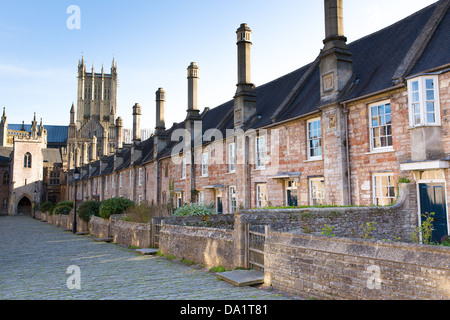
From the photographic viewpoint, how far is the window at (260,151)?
2033 cm

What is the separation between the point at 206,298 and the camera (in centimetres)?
733

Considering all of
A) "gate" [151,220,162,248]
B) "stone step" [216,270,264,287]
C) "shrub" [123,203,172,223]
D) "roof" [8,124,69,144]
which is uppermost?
"roof" [8,124,69,144]

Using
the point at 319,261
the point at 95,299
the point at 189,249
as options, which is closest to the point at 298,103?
the point at 189,249

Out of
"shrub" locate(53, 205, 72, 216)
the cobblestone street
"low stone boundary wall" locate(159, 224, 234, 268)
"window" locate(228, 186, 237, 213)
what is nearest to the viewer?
the cobblestone street

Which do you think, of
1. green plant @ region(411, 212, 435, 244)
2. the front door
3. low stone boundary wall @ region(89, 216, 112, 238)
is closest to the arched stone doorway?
low stone boundary wall @ region(89, 216, 112, 238)

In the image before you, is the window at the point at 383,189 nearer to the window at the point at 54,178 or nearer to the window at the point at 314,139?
the window at the point at 314,139

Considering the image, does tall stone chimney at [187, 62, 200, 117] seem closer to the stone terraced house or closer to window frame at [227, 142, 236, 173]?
the stone terraced house

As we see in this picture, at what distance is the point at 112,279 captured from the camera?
9406mm

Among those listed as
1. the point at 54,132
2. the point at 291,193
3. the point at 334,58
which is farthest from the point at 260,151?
the point at 54,132

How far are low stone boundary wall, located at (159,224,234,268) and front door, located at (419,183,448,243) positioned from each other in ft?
22.9

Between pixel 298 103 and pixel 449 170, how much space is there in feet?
28.9

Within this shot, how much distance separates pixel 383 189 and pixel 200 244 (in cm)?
747

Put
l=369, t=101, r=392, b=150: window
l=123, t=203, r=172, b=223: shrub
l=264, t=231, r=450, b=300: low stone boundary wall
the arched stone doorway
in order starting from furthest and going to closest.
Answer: the arched stone doorway, l=123, t=203, r=172, b=223: shrub, l=369, t=101, r=392, b=150: window, l=264, t=231, r=450, b=300: low stone boundary wall

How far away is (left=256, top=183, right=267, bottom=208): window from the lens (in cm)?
2030
